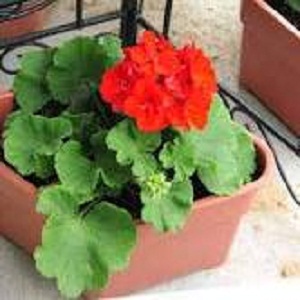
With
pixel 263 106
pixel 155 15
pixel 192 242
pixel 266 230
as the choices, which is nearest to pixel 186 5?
pixel 155 15

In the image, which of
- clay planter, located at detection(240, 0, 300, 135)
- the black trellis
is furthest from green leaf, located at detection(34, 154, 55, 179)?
clay planter, located at detection(240, 0, 300, 135)

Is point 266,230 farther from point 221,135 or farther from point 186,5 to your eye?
point 186,5

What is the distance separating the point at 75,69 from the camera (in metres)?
1.32

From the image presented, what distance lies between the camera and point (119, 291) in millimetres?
1394

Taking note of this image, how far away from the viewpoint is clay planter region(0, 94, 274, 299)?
1.32 meters

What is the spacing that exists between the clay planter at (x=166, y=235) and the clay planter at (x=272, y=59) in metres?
0.33

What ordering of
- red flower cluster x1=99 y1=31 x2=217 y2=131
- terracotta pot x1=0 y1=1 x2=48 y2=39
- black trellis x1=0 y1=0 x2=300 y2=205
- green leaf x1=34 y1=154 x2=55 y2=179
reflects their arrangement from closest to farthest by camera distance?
1. red flower cluster x1=99 y1=31 x2=217 y2=131
2. green leaf x1=34 y1=154 x2=55 y2=179
3. black trellis x1=0 y1=0 x2=300 y2=205
4. terracotta pot x1=0 y1=1 x2=48 y2=39

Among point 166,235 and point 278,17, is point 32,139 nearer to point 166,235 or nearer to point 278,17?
point 166,235

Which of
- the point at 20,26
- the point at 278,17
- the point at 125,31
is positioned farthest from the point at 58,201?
the point at 20,26

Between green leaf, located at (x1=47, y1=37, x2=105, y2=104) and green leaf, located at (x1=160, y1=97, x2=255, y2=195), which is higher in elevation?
green leaf, located at (x1=47, y1=37, x2=105, y2=104)

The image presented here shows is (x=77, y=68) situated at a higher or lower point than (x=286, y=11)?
higher

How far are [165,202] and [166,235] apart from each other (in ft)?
0.42

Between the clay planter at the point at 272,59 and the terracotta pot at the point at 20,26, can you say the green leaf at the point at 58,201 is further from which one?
the terracotta pot at the point at 20,26

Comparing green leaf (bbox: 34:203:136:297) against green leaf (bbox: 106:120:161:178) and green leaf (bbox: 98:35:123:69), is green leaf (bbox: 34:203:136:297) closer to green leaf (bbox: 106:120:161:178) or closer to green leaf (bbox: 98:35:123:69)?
green leaf (bbox: 106:120:161:178)
